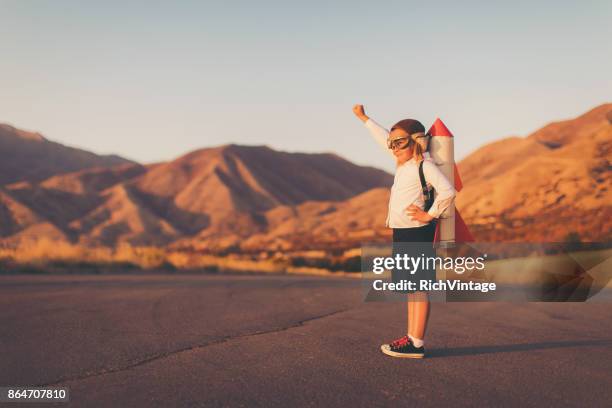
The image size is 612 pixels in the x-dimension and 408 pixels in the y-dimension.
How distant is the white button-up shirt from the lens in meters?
4.37

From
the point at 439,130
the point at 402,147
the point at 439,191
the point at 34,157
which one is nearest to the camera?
the point at 439,191

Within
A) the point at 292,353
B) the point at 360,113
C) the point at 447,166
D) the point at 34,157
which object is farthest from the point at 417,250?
the point at 34,157

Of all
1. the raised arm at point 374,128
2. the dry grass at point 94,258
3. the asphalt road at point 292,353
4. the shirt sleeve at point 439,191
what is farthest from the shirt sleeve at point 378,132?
the dry grass at point 94,258

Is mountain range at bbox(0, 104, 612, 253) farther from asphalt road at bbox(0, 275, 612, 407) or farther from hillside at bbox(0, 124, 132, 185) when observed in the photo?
asphalt road at bbox(0, 275, 612, 407)

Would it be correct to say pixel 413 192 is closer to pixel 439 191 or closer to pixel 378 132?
pixel 439 191

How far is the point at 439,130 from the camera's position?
15.8 ft

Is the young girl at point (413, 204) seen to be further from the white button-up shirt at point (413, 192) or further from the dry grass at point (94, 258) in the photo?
the dry grass at point (94, 258)

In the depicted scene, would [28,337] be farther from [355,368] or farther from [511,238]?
[511,238]

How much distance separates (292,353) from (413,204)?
1445 mm

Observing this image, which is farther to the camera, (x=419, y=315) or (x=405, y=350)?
(x=419, y=315)

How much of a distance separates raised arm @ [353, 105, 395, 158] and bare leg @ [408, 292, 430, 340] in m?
1.17

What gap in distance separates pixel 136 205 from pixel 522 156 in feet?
167

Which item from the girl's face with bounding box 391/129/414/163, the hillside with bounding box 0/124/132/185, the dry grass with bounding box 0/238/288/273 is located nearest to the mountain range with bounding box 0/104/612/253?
the hillside with bounding box 0/124/132/185

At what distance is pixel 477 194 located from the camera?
5178cm
